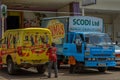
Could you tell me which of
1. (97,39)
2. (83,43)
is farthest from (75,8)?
(83,43)

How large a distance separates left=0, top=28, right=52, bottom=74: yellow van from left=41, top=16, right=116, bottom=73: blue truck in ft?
6.24

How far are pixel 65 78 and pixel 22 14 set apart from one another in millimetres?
16881

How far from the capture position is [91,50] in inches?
699

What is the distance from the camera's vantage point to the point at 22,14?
32438mm

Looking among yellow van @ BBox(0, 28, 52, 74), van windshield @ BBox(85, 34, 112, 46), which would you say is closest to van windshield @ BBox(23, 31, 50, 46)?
yellow van @ BBox(0, 28, 52, 74)

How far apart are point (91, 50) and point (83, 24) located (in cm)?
283

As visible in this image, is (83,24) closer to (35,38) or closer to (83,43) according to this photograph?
(83,43)

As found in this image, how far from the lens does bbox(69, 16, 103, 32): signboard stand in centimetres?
2011

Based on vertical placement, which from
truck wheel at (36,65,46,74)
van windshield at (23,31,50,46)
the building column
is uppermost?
the building column

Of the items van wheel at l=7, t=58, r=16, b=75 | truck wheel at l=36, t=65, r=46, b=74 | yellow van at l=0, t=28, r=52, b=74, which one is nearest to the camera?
yellow van at l=0, t=28, r=52, b=74

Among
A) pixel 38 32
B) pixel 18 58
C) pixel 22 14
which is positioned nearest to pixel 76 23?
pixel 38 32

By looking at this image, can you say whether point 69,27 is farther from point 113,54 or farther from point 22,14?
point 22,14

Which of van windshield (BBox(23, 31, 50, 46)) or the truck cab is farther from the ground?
van windshield (BBox(23, 31, 50, 46))

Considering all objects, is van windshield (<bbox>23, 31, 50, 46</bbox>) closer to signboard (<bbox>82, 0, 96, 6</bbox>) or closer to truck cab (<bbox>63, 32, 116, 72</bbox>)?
truck cab (<bbox>63, 32, 116, 72</bbox>)
